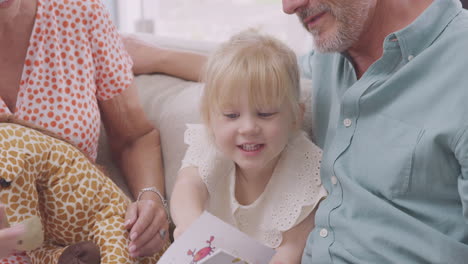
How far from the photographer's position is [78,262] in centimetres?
124

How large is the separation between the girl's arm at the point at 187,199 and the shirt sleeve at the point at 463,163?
1.99 feet

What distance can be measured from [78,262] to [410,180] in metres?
0.72

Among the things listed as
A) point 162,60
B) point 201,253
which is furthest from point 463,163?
point 162,60

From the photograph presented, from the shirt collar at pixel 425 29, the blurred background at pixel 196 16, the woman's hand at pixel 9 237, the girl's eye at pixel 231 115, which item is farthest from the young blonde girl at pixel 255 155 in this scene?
the blurred background at pixel 196 16

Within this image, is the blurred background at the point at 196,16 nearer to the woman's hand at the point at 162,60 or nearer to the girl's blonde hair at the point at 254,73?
the woman's hand at the point at 162,60

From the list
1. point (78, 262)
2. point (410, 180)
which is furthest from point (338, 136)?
point (78, 262)

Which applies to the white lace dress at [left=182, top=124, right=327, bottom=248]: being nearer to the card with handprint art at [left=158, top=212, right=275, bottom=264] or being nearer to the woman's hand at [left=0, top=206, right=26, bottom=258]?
the card with handprint art at [left=158, top=212, right=275, bottom=264]

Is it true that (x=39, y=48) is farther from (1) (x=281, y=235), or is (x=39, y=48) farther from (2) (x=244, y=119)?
(1) (x=281, y=235)

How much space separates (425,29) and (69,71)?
0.87m

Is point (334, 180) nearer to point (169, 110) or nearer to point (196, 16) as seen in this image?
point (169, 110)

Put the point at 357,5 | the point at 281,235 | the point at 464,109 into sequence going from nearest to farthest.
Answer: the point at 464,109
the point at 357,5
the point at 281,235

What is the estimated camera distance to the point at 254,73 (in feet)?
4.06

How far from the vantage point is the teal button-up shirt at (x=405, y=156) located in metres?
1.03

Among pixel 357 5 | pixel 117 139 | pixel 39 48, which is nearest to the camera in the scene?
pixel 357 5
